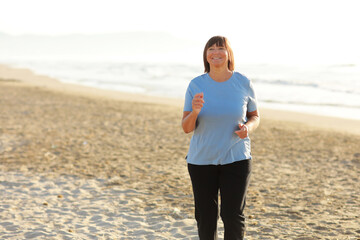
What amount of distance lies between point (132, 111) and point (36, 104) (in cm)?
327

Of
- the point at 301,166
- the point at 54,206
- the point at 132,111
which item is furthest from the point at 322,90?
the point at 54,206

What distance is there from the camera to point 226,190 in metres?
2.79

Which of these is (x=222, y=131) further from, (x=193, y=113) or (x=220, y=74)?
(x=220, y=74)

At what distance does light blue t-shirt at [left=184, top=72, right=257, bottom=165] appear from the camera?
271 centimetres

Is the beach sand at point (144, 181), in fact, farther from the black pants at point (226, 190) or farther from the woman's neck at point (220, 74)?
the woman's neck at point (220, 74)

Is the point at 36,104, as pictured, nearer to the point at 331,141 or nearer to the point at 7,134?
the point at 7,134

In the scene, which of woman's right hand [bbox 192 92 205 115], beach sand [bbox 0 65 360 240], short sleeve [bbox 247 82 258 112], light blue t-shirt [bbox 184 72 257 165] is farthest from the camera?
beach sand [bbox 0 65 360 240]

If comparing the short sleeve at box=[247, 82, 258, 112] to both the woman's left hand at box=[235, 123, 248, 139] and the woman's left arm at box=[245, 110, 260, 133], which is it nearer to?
the woman's left arm at box=[245, 110, 260, 133]

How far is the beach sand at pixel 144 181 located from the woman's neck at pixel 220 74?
1.95 m

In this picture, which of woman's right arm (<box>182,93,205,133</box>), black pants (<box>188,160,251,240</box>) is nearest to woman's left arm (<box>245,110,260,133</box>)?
black pants (<box>188,160,251,240</box>)

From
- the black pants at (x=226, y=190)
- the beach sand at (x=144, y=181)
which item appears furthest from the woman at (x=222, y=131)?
the beach sand at (x=144, y=181)

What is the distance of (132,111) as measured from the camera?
42.9ft

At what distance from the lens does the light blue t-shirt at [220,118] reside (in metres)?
2.71

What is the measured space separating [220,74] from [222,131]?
1.23 feet
